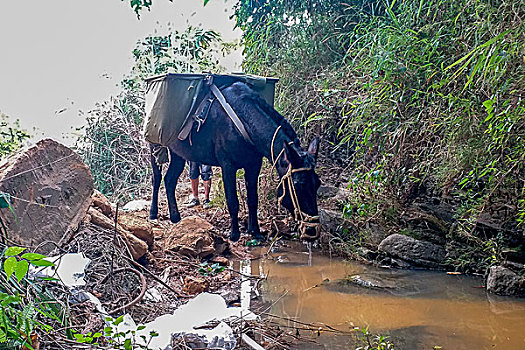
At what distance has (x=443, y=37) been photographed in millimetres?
3830

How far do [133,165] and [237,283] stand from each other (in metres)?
5.04

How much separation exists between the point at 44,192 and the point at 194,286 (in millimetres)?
1192

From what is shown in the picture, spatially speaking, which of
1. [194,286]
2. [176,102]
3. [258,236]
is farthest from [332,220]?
[176,102]

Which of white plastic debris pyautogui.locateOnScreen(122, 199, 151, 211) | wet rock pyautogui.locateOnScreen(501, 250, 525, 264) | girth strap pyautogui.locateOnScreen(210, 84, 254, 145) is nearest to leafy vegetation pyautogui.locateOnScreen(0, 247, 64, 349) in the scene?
girth strap pyautogui.locateOnScreen(210, 84, 254, 145)

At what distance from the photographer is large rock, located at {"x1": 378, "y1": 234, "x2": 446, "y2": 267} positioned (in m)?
3.76

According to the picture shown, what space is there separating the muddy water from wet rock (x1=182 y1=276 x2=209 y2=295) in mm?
437

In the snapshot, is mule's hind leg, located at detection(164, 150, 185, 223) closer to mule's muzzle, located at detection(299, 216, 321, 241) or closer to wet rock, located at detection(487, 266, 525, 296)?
mule's muzzle, located at detection(299, 216, 321, 241)

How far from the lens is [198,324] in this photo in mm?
2410

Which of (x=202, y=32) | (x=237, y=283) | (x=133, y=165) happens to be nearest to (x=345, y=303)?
(x=237, y=283)

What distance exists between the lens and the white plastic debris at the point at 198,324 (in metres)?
2.15

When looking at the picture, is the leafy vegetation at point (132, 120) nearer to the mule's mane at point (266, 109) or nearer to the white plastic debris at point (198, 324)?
the mule's mane at point (266, 109)

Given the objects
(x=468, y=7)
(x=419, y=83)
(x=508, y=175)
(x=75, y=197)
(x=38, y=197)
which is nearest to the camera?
(x=38, y=197)

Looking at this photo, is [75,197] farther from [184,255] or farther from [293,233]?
[293,233]

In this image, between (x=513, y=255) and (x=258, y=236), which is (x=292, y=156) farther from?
(x=513, y=255)
